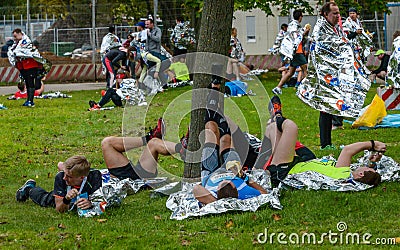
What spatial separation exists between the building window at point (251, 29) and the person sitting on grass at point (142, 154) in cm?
2677

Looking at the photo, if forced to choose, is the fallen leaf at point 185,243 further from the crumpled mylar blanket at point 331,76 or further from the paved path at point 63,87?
the paved path at point 63,87

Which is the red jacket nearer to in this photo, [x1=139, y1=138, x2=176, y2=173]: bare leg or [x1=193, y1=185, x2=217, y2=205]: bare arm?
[x1=139, y1=138, x2=176, y2=173]: bare leg

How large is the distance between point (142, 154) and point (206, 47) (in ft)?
5.18

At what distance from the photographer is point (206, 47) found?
28.9ft

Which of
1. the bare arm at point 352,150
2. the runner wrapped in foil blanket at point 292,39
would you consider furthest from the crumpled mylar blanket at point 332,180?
the runner wrapped in foil blanket at point 292,39

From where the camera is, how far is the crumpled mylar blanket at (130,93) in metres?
18.0

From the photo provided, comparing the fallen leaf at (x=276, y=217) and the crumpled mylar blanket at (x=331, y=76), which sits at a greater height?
the crumpled mylar blanket at (x=331, y=76)

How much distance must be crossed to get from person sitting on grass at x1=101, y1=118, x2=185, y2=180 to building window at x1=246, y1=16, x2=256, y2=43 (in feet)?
87.8

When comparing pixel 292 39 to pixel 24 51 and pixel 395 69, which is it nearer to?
pixel 395 69

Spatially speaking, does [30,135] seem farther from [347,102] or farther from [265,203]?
[265,203]

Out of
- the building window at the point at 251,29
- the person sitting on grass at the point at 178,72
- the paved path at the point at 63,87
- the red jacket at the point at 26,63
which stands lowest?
the paved path at the point at 63,87

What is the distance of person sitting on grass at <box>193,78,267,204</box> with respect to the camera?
7.72 meters

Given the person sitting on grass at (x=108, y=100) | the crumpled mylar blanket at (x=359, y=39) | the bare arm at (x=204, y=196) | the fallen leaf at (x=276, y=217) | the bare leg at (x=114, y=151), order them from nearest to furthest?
the fallen leaf at (x=276, y=217)
the bare arm at (x=204, y=196)
the bare leg at (x=114, y=151)
the person sitting on grass at (x=108, y=100)
the crumpled mylar blanket at (x=359, y=39)

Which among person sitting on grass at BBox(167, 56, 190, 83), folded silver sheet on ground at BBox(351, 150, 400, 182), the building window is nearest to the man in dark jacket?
person sitting on grass at BBox(167, 56, 190, 83)
